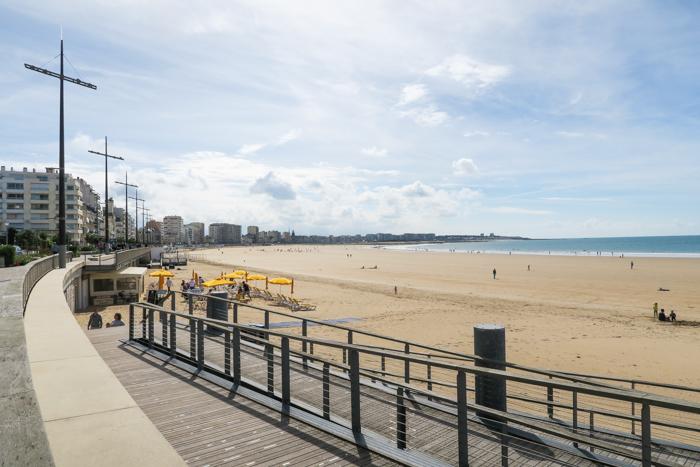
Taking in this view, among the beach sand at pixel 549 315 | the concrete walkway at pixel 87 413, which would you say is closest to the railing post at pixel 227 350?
the concrete walkway at pixel 87 413

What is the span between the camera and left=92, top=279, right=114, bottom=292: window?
76.7 feet

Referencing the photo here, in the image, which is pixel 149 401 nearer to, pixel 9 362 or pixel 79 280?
pixel 9 362

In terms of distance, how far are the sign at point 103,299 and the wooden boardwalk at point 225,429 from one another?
19.9 m

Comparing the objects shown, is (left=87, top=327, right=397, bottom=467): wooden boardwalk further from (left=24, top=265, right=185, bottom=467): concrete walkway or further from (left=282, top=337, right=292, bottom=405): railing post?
(left=24, top=265, right=185, bottom=467): concrete walkway

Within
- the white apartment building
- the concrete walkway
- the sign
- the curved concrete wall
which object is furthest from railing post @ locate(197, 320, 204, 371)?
the white apartment building

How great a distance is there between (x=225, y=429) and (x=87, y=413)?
5.08 ft

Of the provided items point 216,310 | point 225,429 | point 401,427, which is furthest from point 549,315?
point 225,429

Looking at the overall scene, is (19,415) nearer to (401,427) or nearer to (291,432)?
(291,432)

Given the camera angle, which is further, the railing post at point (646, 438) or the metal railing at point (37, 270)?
the metal railing at point (37, 270)

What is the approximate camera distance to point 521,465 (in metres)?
4.18

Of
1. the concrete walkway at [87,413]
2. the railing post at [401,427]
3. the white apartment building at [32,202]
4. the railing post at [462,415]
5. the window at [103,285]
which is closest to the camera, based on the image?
the concrete walkway at [87,413]

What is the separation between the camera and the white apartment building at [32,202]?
76.6m

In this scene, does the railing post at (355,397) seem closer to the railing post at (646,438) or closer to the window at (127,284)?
the railing post at (646,438)

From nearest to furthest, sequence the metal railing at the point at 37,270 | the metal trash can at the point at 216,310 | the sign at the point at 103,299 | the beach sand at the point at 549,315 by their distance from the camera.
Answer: the metal trash can at the point at 216,310, the metal railing at the point at 37,270, the beach sand at the point at 549,315, the sign at the point at 103,299
